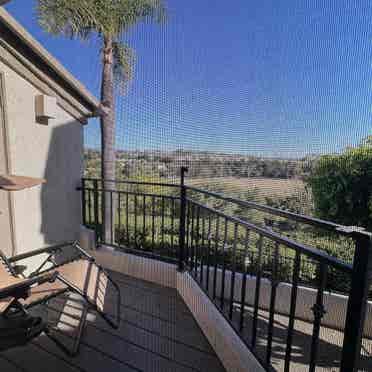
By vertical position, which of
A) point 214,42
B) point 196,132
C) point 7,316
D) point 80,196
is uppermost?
point 214,42

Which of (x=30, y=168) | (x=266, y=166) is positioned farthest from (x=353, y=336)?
(x=30, y=168)

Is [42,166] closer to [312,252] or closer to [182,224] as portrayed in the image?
[182,224]

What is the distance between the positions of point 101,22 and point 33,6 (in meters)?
1.02

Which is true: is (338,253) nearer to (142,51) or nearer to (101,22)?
(142,51)

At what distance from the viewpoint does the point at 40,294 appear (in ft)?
6.69

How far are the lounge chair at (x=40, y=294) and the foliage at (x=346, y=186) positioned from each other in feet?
8.31

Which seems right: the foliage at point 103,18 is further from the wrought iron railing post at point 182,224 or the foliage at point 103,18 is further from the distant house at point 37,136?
the wrought iron railing post at point 182,224

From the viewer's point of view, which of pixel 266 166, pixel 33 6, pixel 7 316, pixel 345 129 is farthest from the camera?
pixel 33 6

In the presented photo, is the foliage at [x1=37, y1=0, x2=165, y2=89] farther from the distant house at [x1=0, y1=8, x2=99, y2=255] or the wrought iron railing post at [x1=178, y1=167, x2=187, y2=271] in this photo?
the wrought iron railing post at [x1=178, y1=167, x2=187, y2=271]

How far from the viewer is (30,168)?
3020 mm

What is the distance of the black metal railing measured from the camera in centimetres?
87

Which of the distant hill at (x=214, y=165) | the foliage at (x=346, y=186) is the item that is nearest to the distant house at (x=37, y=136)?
the distant hill at (x=214, y=165)

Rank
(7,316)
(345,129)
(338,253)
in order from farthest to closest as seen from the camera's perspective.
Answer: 1. (345,129)
2. (338,253)
3. (7,316)

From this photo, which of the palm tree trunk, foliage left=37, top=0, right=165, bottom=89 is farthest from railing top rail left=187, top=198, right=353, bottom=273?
foliage left=37, top=0, right=165, bottom=89
